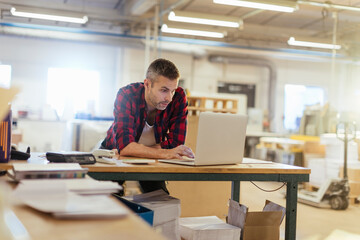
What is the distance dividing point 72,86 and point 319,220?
8307 millimetres

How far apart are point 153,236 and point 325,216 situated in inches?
191

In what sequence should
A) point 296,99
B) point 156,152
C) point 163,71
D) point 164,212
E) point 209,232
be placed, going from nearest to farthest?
point 164,212 → point 209,232 → point 156,152 → point 163,71 → point 296,99

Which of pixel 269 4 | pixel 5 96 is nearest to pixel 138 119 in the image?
pixel 5 96

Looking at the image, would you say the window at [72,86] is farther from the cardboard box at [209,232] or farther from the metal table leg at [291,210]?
the metal table leg at [291,210]

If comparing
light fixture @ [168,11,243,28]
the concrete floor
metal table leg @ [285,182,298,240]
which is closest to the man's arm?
metal table leg @ [285,182,298,240]

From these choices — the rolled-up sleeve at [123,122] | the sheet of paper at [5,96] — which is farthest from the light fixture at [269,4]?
the sheet of paper at [5,96]

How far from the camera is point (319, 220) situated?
5004mm

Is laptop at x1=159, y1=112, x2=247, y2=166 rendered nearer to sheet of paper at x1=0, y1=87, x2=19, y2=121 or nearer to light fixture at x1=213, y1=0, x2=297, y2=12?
sheet of paper at x1=0, y1=87, x2=19, y2=121

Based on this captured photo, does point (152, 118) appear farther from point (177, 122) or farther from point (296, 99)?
point (296, 99)

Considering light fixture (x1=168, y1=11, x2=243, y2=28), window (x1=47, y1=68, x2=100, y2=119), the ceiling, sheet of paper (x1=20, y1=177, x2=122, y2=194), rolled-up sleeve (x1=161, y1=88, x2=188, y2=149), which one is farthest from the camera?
window (x1=47, y1=68, x2=100, y2=119)

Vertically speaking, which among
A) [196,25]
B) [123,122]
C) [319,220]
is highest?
[196,25]

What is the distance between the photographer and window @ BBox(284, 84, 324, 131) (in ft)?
43.3

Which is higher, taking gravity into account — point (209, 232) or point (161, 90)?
point (161, 90)

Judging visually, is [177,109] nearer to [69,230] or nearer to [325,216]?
[69,230]
